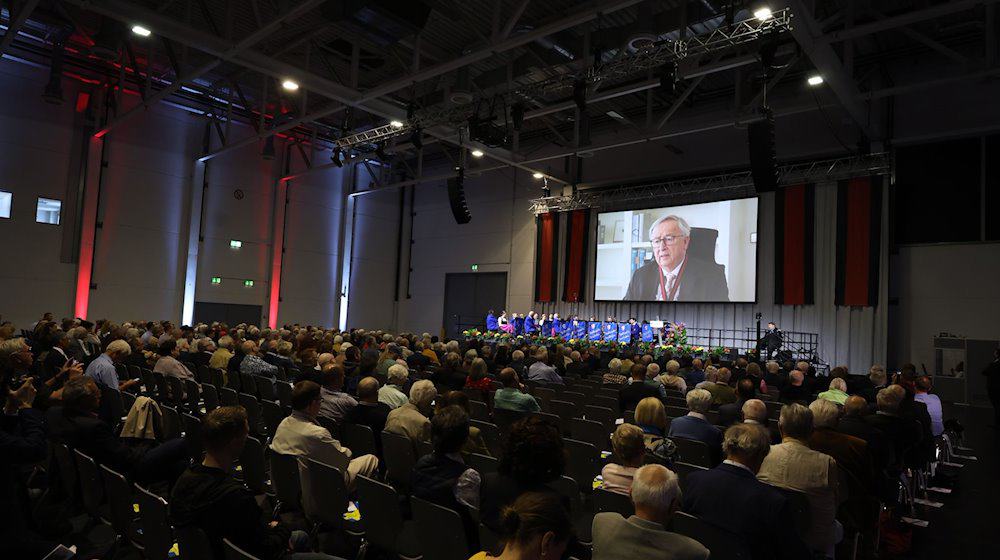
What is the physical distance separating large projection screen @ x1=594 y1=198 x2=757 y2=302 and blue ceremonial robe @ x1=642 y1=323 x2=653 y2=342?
110 cm

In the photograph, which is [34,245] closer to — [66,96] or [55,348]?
[66,96]

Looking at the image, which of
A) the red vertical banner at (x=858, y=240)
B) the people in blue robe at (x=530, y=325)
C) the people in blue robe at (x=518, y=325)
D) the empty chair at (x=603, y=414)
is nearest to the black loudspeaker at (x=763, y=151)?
the empty chair at (x=603, y=414)

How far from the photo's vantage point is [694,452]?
4.31 metres

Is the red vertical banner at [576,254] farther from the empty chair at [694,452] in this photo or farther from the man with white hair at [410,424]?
the man with white hair at [410,424]

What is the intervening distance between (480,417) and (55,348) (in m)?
5.39

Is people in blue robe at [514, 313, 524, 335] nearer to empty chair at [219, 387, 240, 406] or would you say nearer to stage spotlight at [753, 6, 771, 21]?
stage spotlight at [753, 6, 771, 21]

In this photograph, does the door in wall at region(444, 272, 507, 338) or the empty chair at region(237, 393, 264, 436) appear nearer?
the empty chair at region(237, 393, 264, 436)

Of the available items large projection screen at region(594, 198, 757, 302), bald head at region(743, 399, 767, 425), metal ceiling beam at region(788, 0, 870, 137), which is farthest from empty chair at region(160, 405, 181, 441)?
large projection screen at region(594, 198, 757, 302)

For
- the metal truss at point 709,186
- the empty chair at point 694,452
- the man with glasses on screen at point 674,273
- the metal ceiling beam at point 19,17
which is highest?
the metal ceiling beam at point 19,17

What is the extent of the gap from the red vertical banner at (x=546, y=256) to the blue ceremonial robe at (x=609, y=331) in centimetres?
301

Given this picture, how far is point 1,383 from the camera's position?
147 inches

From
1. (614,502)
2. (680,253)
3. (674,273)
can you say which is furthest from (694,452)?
(680,253)

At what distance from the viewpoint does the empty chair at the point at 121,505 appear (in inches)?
114

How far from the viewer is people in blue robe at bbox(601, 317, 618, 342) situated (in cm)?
1653
